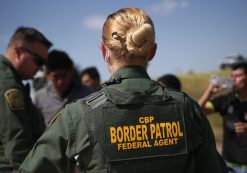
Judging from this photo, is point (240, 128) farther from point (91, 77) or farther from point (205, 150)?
point (91, 77)

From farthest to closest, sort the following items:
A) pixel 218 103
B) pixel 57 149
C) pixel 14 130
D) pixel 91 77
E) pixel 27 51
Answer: pixel 91 77 < pixel 218 103 < pixel 27 51 < pixel 14 130 < pixel 57 149

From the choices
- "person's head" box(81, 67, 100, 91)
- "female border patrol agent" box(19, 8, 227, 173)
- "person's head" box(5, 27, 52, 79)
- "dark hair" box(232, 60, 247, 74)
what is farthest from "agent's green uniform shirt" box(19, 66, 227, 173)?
"person's head" box(81, 67, 100, 91)

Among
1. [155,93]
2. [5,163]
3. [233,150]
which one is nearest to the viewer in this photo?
[155,93]

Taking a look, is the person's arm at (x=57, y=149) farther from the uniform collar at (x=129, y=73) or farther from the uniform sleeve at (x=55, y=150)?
the uniform collar at (x=129, y=73)

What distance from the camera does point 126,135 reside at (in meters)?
1.60

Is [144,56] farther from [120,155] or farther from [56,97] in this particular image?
[56,97]

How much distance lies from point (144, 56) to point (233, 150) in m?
2.86

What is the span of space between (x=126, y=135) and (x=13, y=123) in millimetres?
1132

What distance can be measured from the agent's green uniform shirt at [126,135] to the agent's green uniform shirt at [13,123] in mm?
761

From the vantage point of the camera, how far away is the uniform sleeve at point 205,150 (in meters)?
1.71

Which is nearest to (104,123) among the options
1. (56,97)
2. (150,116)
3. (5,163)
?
(150,116)

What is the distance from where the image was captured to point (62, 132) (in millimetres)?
1597

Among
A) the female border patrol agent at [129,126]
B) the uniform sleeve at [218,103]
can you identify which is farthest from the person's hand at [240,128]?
the female border patrol agent at [129,126]

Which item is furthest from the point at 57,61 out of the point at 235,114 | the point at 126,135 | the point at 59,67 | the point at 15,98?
the point at 126,135
